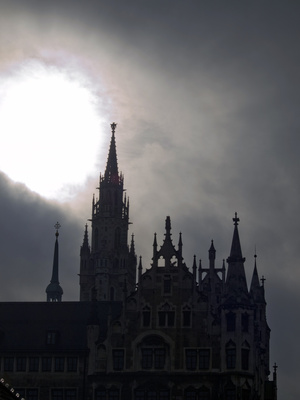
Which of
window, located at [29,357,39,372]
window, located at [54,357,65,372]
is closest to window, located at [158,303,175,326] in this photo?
window, located at [54,357,65,372]

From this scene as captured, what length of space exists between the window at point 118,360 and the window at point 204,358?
805cm

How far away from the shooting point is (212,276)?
481ft

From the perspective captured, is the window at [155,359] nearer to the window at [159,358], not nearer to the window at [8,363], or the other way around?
the window at [159,358]

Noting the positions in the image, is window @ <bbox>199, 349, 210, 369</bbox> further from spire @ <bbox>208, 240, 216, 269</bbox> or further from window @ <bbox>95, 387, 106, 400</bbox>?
spire @ <bbox>208, 240, 216, 269</bbox>

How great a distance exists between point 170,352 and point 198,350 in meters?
2.89

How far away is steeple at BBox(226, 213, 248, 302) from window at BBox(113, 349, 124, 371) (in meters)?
12.5

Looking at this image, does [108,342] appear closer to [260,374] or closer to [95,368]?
[95,368]

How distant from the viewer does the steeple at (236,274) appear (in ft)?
420

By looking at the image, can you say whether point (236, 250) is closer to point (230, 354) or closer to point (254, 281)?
point (230, 354)

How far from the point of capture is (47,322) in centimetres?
13412

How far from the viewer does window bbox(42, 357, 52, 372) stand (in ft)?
425

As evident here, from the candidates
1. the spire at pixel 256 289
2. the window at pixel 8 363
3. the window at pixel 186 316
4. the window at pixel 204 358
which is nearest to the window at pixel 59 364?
the window at pixel 8 363

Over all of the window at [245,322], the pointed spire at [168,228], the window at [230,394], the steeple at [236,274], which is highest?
the pointed spire at [168,228]

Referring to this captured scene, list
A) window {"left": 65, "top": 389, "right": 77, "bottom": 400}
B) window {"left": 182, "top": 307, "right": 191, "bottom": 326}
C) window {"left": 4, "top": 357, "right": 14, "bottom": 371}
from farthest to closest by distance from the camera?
window {"left": 4, "top": 357, "right": 14, "bottom": 371}
window {"left": 65, "top": 389, "right": 77, "bottom": 400}
window {"left": 182, "top": 307, "right": 191, "bottom": 326}
